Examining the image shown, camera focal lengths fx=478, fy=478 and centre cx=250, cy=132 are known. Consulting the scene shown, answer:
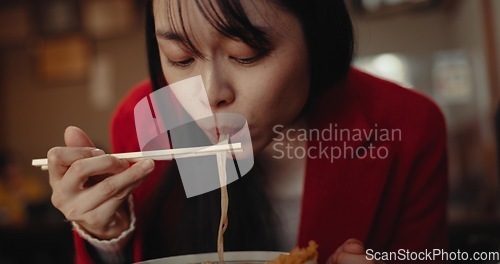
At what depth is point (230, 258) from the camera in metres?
0.59

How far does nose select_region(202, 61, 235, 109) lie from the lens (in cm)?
55

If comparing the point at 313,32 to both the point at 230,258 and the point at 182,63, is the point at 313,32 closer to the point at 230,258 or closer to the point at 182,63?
the point at 182,63

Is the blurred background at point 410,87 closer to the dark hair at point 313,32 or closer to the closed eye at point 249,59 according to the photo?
the dark hair at point 313,32

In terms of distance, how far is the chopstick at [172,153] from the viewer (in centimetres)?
56

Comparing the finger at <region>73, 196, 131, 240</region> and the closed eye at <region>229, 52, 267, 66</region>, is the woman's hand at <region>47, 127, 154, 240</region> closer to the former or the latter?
the finger at <region>73, 196, 131, 240</region>

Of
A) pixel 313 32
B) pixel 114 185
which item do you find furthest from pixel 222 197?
pixel 313 32

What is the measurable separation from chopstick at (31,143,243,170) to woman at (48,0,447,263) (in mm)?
13

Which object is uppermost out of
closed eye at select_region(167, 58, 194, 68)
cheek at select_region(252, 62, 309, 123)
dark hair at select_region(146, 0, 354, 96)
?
dark hair at select_region(146, 0, 354, 96)

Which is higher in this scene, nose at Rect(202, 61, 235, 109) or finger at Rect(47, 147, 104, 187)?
nose at Rect(202, 61, 235, 109)

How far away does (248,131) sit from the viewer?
59cm

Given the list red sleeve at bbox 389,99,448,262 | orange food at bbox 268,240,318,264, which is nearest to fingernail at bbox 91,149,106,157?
orange food at bbox 268,240,318,264

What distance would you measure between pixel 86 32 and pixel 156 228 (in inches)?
24.9

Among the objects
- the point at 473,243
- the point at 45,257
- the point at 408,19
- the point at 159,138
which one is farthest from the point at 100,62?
the point at 473,243

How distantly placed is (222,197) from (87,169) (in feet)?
0.55
